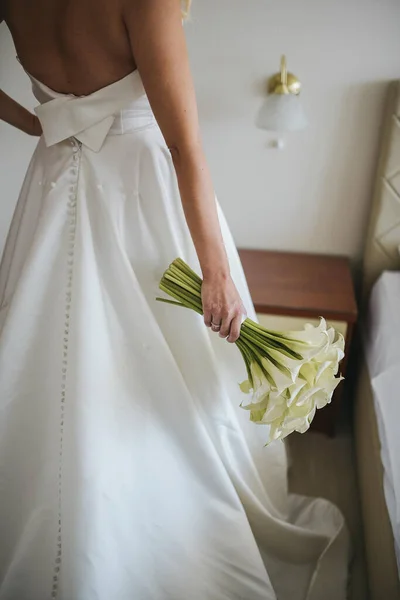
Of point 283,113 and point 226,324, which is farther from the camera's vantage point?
point 283,113

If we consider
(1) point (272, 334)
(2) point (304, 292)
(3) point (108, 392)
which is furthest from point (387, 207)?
(3) point (108, 392)

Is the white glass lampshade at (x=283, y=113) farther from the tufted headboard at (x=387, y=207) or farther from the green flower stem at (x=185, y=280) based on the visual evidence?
the green flower stem at (x=185, y=280)

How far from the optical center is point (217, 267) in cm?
92

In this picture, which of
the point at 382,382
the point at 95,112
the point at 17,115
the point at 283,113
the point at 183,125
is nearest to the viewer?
the point at 183,125

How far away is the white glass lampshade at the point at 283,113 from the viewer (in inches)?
59.3

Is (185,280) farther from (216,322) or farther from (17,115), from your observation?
(17,115)

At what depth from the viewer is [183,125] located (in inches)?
33.0

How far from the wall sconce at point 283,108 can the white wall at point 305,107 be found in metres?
0.07

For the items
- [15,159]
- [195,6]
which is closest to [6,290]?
[15,159]

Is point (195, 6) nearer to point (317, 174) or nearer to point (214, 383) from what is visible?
point (317, 174)

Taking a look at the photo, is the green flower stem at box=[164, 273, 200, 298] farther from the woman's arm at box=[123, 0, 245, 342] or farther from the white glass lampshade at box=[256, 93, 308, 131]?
the white glass lampshade at box=[256, 93, 308, 131]

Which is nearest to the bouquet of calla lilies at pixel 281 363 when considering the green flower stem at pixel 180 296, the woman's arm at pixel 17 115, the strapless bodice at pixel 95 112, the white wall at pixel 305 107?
the green flower stem at pixel 180 296

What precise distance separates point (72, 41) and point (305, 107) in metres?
0.96

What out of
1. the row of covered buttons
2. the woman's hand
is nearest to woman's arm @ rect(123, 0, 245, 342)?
the woman's hand
